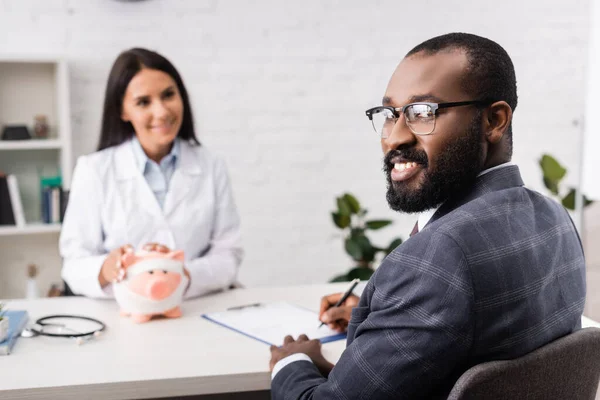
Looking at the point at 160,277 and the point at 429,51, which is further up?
the point at 429,51

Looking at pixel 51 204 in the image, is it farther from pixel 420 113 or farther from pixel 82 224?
pixel 420 113

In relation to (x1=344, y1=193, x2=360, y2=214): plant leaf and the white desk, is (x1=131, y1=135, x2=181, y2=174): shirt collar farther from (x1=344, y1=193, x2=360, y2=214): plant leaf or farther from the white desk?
(x1=344, y1=193, x2=360, y2=214): plant leaf

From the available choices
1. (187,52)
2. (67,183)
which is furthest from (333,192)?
(67,183)

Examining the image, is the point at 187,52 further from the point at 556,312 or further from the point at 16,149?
the point at 556,312

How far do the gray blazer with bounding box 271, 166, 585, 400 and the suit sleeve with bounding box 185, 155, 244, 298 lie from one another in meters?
0.96

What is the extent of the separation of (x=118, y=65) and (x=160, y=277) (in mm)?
831

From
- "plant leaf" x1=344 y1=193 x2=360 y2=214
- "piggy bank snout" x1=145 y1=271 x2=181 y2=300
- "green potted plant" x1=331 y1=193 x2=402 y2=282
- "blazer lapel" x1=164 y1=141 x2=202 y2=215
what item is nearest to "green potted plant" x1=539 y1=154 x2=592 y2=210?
"green potted plant" x1=331 y1=193 x2=402 y2=282

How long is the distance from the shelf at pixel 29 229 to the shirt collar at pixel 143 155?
107cm

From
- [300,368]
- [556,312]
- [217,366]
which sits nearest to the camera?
[556,312]

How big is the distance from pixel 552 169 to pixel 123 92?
1.78m

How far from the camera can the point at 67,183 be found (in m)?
3.17

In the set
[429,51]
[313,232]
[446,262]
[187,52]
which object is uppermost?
[187,52]

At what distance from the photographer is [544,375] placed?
3.05 feet

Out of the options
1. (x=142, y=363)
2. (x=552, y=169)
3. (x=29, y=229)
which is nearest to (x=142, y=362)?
(x=142, y=363)
